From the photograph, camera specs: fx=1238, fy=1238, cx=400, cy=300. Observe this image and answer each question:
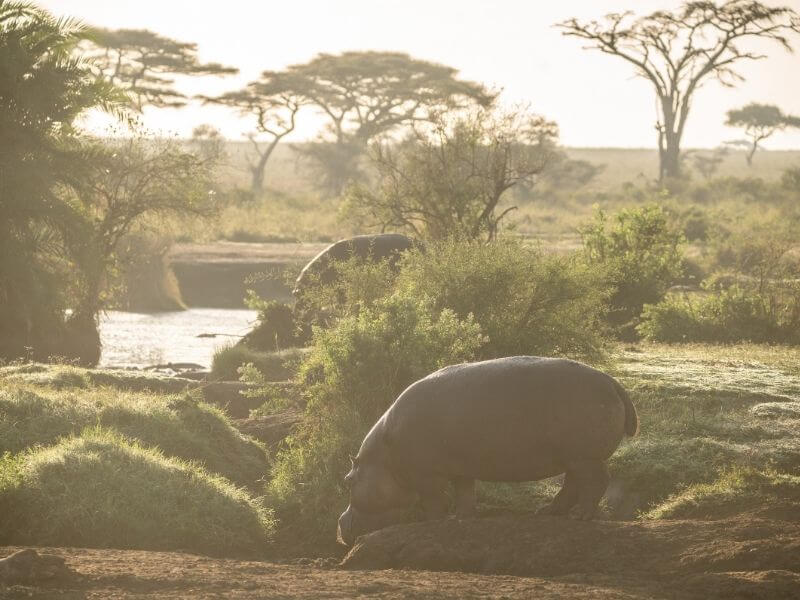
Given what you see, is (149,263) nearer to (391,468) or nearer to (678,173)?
(391,468)

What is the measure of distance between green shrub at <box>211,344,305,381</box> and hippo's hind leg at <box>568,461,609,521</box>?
8908 millimetres

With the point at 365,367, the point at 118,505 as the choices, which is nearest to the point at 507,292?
the point at 365,367

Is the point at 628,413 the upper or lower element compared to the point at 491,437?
upper

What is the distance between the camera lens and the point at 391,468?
9.23 meters

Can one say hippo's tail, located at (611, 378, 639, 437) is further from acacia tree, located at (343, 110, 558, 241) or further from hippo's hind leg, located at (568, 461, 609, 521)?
acacia tree, located at (343, 110, 558, 241)

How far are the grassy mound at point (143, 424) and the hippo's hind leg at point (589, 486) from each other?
4.19 m

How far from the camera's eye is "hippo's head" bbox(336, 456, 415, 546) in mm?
9250

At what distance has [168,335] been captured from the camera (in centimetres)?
2577

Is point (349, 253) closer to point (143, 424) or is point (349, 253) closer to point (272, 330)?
point (272, 330)

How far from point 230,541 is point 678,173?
47.0 metres

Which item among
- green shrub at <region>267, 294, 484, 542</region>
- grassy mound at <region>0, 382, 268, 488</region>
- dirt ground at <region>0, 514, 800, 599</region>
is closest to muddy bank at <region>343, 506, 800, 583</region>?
dirt ground at <region>0, 514, 800, 599</region>

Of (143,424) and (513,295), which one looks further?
(513,295)

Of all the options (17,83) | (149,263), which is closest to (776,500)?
(17,83)

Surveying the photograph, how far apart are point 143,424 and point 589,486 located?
5.40m
